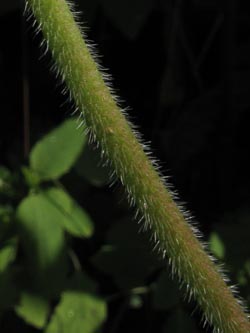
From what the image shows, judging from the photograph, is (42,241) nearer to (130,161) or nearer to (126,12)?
(126,12)

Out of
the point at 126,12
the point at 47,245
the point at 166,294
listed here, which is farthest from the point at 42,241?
the point at 126,12

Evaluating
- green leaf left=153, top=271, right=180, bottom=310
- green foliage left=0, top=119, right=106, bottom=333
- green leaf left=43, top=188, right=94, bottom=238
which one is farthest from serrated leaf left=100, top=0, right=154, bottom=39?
green leaf left=153, top=271, right=180, bottom=310

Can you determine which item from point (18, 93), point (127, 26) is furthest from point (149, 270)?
point (18, 93)

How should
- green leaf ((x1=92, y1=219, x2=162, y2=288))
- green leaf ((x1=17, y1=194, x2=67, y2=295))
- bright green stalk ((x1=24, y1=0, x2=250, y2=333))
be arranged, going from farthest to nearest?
green leaf ((x1=92, y1=219, x2=162, y2=288)) < green leaf ((x1=17, y1=194, x2=67, y2=295)) < bright green stalk ((x1=24, y1=0, x2=250, y2=333))

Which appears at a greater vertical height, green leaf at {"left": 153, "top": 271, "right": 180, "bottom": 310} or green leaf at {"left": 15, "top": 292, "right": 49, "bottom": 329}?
green leaf at {"left": 15, "top": 292, "right": 49, "bottom": 329}

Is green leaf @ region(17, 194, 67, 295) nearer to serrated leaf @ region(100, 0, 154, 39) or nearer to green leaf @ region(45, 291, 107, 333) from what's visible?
green leaf @ region(45, 291, 107, 333)
